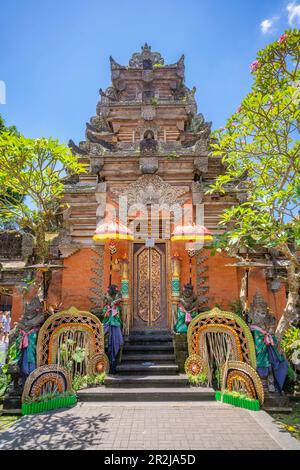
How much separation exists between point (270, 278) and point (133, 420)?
21.1 feet

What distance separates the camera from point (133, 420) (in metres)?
5.87

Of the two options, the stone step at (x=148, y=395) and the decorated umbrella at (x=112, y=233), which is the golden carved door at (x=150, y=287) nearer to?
the decorated umbrella at (x=112, y=233)

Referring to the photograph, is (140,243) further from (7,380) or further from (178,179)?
(7,380)

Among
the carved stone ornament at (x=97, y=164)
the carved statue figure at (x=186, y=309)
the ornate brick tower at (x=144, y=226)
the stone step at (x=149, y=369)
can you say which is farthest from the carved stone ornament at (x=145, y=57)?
the stone step at (x=149, y=369)

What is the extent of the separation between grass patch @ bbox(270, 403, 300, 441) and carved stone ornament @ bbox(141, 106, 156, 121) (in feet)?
34.4

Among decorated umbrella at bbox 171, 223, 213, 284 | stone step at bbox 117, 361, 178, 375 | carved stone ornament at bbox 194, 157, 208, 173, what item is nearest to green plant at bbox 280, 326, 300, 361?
stone step at bbox 117, 361, 178, 375

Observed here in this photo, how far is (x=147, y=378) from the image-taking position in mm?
7539

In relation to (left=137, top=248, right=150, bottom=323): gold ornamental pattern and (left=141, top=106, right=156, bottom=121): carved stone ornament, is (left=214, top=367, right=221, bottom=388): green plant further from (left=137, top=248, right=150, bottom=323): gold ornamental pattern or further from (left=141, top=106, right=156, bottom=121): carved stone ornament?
(left=141, top=106, right=156, bottom=121): carved stone ornament

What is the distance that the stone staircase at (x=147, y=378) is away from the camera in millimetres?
7035

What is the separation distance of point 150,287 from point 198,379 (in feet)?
10.8

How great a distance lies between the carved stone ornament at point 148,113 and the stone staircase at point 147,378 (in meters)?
8.18

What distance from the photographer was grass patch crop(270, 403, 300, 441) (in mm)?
5562

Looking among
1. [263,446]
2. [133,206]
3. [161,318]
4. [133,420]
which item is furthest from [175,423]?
[133,206]

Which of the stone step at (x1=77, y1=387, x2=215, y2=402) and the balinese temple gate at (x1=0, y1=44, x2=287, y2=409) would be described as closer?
the stone step at (x1=77, y1=387, x2=215, y2=402)
